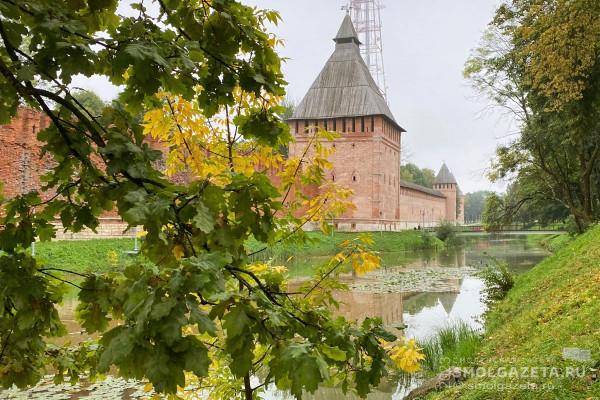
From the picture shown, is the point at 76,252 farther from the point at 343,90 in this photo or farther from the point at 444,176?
the point at 444,176

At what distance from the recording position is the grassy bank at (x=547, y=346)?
3.32 metres

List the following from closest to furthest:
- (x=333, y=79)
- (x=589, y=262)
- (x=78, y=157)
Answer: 1. (x=78, y=157)
2. (x=589, y=262)
3. (x=333, y=79)

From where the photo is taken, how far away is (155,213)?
1405 mm

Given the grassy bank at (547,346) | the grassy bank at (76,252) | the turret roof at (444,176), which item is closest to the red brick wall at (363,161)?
the grassy bank at (76,252)

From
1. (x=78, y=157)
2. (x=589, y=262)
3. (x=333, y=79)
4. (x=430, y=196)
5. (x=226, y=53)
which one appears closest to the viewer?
(x=78, y=157)

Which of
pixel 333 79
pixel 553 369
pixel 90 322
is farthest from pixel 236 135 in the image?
pixel 333 79

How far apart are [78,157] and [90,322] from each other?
664 millimetres

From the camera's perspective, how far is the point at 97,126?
1830 mm

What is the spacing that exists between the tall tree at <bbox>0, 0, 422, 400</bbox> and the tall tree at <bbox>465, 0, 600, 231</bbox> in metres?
5.76

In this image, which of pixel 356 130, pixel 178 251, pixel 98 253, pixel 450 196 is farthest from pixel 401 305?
pixel 450 196

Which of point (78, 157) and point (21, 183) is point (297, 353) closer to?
point (78, 157)

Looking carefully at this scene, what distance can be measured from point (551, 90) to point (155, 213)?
8174mm

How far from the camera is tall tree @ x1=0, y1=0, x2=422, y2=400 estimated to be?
1.30 metres

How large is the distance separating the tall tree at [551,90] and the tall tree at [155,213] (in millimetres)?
5759
